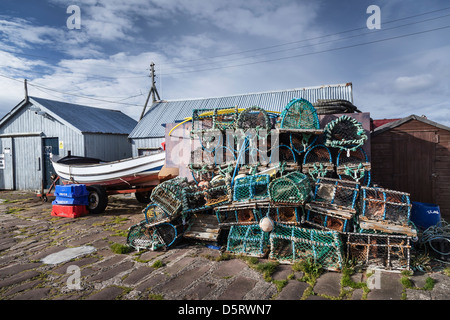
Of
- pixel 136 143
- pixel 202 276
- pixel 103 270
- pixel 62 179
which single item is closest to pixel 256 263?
pixel 202 276

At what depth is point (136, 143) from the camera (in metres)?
13.1

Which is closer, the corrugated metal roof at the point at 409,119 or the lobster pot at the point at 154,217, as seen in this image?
the lobster pot at the point at 154,217

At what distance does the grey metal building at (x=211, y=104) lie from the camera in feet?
40.8

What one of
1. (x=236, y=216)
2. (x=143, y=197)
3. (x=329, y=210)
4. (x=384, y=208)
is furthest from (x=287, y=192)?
(x=143, y=197)

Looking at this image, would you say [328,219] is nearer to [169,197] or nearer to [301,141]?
[301,141]

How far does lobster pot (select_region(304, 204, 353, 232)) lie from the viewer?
464 cm

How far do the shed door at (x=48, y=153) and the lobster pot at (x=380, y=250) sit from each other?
44.1 ft

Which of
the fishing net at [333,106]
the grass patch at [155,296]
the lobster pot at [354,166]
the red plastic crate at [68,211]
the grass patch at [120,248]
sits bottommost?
the grass patch at [155,296]

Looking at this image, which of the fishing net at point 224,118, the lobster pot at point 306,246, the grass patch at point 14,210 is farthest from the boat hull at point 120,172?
the lobster pot at point 306,246

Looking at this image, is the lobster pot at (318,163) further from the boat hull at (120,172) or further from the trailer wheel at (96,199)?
the trailer wheel at (96,199)

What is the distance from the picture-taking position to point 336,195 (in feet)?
17.3

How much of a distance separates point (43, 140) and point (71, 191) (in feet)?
23.2
